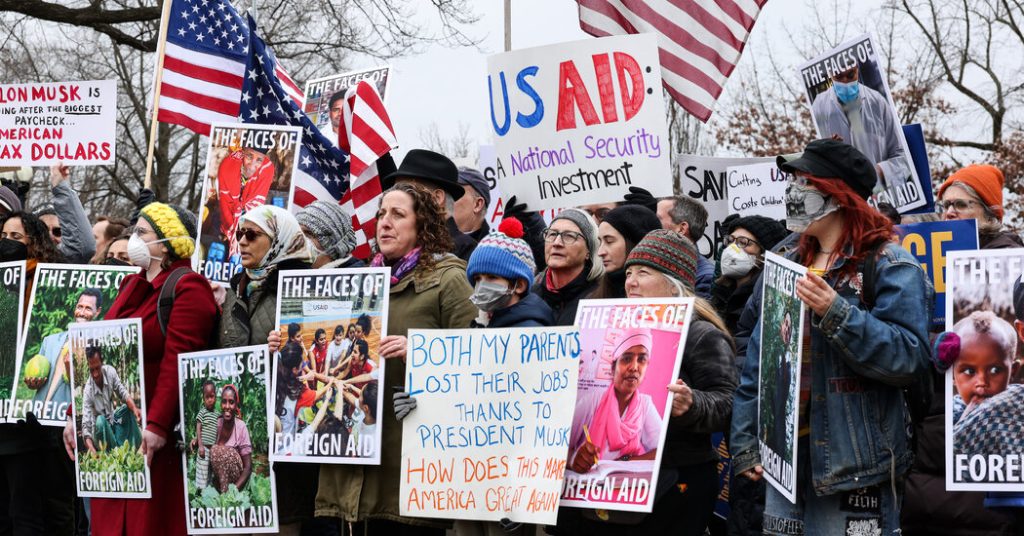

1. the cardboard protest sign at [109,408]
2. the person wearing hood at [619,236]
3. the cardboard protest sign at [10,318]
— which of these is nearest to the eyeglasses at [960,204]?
the person wearing hood at [619,236]

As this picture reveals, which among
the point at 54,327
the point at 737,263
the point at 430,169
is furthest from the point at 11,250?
the point at 737,263

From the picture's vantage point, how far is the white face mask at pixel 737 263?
25.1 ft

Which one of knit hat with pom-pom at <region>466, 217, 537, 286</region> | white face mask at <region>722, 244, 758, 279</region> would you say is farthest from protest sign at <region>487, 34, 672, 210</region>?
knit hat with pom-pom at <region>466, 217, 537, 286</region>

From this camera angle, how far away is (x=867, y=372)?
4.56 m

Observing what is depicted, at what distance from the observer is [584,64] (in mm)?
7816

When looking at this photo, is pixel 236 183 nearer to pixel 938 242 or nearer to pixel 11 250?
pixel 11 250

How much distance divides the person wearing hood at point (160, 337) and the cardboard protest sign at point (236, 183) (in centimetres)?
83

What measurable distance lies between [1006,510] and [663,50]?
5412 mm

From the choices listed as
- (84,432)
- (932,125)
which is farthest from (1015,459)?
(932,125)

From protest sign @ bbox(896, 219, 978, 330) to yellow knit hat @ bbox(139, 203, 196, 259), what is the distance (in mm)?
3753

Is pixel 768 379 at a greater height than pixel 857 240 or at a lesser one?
lesser

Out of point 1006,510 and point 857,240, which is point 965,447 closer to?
point 1006,510

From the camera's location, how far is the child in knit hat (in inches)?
228

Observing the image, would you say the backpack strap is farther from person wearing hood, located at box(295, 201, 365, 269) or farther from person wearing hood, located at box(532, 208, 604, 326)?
person wearing hood, located at box(532, 208, 604, 326)
